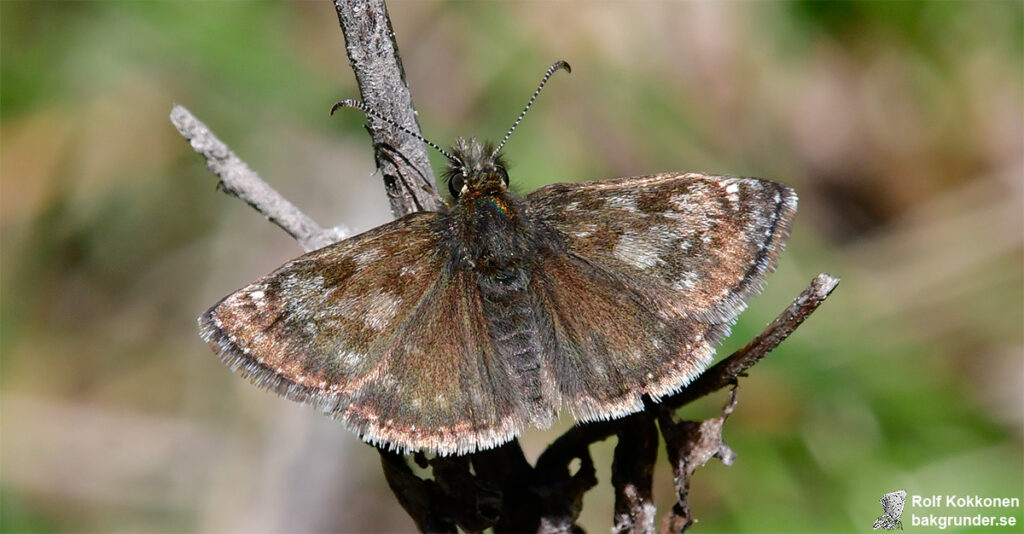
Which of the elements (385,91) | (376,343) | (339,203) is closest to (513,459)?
(376,343)

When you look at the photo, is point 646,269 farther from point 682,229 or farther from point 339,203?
point 339,203

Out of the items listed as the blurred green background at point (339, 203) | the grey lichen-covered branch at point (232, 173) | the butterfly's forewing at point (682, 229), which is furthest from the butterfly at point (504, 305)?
the blurred green background at point (339, 203)

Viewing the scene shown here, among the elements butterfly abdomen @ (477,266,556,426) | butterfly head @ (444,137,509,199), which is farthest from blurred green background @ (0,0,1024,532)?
butterfly abdomen @ (477,266,556,426)

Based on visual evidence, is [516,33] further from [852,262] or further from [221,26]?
[852,262]

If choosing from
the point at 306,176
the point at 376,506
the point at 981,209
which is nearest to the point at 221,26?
the point at 306,176

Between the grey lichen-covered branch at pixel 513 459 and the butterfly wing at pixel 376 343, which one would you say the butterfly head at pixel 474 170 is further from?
the grey lichen-covered branch at pixel 513 459

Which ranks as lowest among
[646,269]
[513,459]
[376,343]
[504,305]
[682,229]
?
[513,459]
